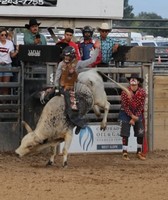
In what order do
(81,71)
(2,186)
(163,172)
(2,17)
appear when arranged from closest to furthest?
1. (2,186)
2. (163,172)
3. (81,71)
4. (2,17)

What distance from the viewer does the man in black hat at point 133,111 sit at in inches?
490

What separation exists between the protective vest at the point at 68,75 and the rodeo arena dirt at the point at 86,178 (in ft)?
4.19

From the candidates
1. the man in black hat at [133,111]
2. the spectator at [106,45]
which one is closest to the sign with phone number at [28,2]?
the spectator at [106,45]

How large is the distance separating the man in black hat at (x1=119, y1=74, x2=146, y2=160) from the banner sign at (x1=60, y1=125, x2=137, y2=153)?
0.52m

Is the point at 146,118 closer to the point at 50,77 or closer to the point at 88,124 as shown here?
the point at 88,124

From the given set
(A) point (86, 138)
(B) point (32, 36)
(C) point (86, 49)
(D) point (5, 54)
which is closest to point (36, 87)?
(D) point (5, 54)

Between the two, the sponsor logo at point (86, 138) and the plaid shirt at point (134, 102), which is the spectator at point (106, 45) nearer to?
the plaid shirt at point (134, 102)

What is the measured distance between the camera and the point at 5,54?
12781 millimetres

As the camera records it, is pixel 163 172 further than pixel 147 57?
No

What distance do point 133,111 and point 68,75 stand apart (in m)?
1.59

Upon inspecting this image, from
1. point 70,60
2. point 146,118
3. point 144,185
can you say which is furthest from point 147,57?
point 144,185

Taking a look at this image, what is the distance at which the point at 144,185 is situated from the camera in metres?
9.37

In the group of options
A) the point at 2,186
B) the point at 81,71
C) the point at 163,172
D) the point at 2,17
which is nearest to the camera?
the point at 2,186

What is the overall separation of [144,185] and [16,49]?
441 cm
